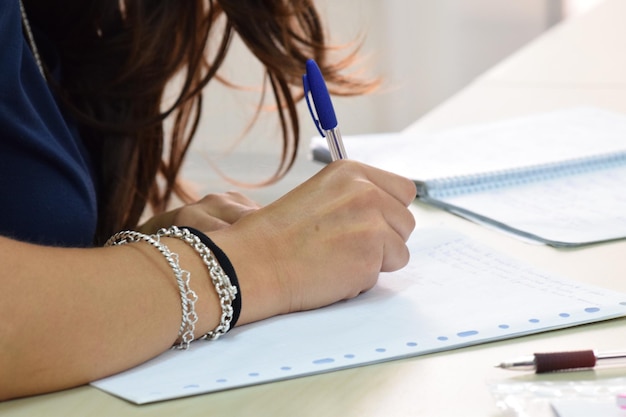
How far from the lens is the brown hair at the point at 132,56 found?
41.8 inches

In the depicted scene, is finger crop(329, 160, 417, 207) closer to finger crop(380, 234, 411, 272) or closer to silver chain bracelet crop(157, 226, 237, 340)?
finger crop(380, 234, 411, 272)

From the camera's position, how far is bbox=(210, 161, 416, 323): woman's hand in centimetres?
69

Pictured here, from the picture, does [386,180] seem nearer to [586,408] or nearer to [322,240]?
[322,240]

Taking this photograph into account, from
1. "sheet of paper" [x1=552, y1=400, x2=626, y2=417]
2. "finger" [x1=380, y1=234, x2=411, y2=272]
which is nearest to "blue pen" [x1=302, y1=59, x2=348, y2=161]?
"finger" [x1=380, y1=234, x2=411, y2=272]

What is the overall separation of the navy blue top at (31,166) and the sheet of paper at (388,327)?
0.88 ft

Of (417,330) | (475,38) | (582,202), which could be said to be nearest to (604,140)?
(582,202)

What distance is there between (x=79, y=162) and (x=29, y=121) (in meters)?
0.09

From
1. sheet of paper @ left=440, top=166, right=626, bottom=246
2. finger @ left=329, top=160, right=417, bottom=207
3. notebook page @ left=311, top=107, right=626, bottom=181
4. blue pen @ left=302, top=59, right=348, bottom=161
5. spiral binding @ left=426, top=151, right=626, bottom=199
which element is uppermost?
blue pen @ left=302, top=59, right=348, bottom=161

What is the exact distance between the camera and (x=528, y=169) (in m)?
1.06

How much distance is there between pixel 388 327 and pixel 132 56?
0.53 m

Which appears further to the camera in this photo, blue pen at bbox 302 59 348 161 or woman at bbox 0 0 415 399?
blue pen at bbox 302 59 348 161

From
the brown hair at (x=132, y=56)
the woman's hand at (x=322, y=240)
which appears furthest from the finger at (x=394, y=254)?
the brown hair at (x=132, y=56)

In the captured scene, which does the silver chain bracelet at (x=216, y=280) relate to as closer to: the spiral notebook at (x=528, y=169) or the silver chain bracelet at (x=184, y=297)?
the silver chain bracelet at (x=184, y=297)

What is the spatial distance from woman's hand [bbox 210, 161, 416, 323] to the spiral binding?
25 centimetres
